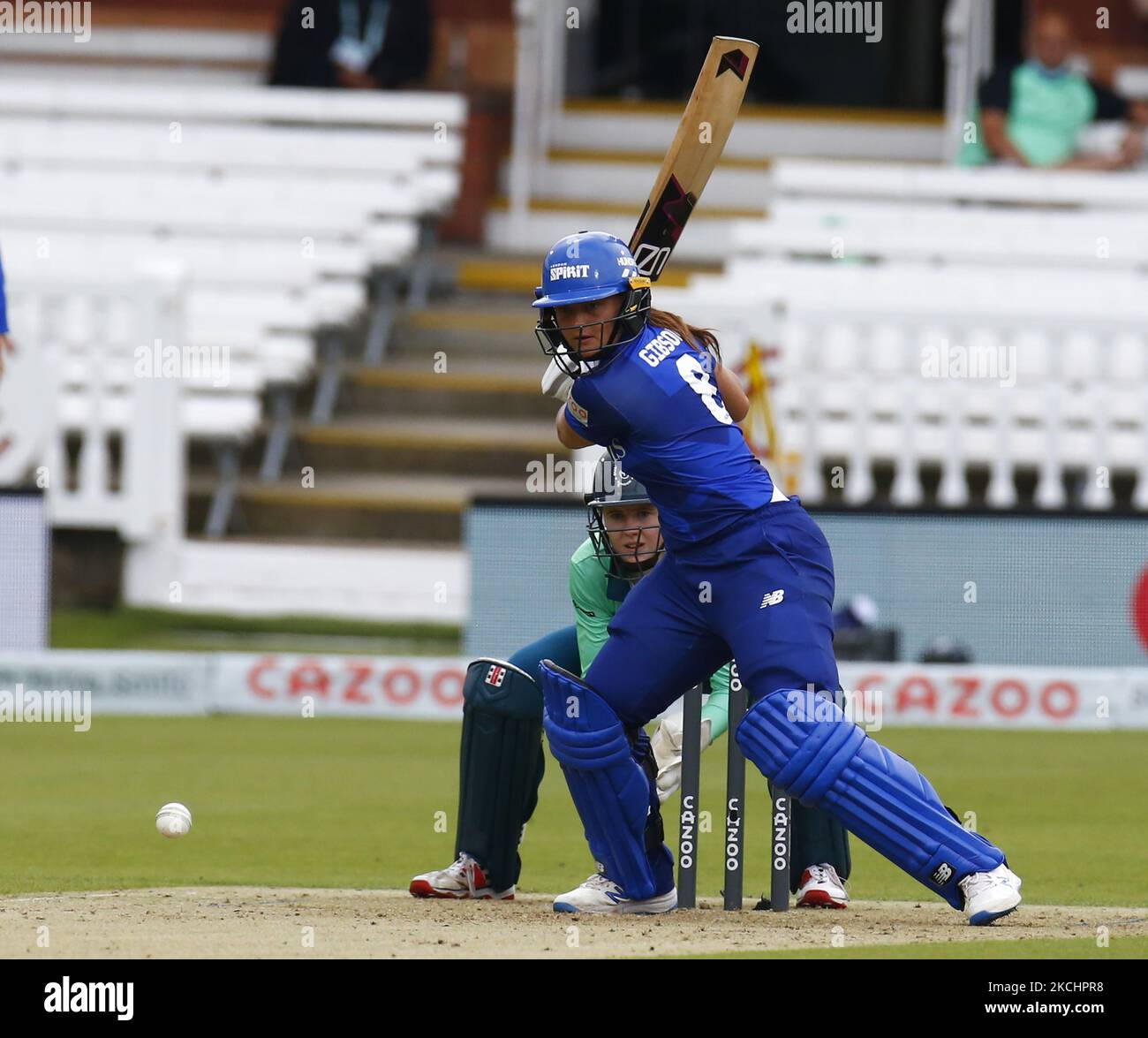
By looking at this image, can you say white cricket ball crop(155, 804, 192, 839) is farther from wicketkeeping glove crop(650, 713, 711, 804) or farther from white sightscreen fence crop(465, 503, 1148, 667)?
white sightscreen fence crop(465, 503, 1148, 667)

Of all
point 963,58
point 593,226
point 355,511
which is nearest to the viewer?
point 355,511

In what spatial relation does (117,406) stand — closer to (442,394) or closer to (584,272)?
(442,394)

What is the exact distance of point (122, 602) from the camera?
1440 centimetres

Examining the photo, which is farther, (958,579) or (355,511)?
(355,511)

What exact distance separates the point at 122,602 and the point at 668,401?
29.1 feet

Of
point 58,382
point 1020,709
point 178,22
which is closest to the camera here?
point 1020,709

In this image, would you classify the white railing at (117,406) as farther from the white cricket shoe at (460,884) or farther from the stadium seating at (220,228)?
the white cricket shoe at (460,884)

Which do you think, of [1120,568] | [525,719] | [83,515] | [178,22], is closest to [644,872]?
[525,719]

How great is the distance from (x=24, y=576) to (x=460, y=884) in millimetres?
6775

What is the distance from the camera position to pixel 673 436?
19.9ft

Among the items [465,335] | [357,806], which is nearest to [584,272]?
[357,806]

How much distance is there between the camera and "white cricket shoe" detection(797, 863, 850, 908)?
6621 millimetres
